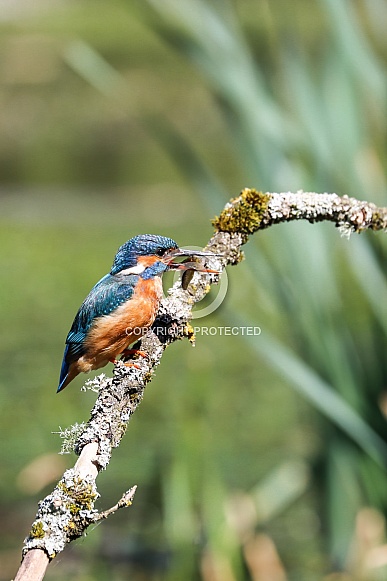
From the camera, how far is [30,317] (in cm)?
651

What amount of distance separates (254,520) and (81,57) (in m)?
1.84

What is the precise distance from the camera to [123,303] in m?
1.17

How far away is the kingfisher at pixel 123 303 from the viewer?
1107mm

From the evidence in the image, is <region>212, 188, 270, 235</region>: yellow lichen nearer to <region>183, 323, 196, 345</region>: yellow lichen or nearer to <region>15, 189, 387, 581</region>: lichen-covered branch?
<region>15, 189, 387, 581</region>: lichen-covered branch

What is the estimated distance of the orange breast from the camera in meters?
1.15

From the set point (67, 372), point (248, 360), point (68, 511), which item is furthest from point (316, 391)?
point (248, 360)

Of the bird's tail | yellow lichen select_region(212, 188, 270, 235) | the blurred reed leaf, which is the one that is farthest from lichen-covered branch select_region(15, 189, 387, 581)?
the blurred reed leaf

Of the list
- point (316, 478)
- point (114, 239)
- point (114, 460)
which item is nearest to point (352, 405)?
point (316, 478)

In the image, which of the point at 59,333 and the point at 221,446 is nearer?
the point at 221,446

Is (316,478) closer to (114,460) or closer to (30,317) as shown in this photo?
(114,460)

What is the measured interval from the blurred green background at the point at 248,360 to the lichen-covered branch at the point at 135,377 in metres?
0.22

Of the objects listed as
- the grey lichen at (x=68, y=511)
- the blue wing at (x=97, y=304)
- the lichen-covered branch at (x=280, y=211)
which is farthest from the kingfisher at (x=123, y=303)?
the grey lichen at (x=68, y=511)

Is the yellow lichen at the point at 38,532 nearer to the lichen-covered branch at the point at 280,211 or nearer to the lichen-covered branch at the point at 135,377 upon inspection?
the lichen-covered branch at the point at 135,377

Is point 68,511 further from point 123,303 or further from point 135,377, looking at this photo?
point 123,303
